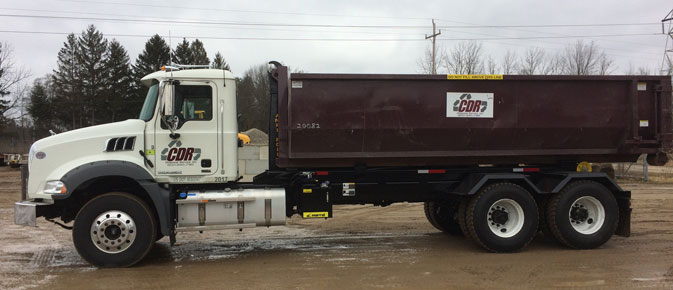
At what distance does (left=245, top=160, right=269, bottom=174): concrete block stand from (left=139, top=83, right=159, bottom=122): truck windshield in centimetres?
167

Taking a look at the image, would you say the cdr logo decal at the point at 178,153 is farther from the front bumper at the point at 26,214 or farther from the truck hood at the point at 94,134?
the front bumper at the point at 26,214

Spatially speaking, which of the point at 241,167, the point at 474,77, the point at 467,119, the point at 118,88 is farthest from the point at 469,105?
the point at 118,88

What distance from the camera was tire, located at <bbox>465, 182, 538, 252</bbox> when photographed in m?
7.02

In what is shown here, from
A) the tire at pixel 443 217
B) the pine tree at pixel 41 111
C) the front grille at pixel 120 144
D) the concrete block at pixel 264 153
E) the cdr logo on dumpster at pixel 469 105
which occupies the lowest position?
the tire at pixel 443 217

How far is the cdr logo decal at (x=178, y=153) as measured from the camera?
6480mm

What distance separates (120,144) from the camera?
20.9 feet

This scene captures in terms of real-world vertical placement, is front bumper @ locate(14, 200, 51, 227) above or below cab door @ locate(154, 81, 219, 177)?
below

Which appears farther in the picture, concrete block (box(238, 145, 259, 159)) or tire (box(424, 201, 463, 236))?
tire (box(424, 201, 463, 236))

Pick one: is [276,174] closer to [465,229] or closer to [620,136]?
[465,229]

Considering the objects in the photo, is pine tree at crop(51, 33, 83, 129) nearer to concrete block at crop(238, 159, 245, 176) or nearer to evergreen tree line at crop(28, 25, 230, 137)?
evergreen tree line at crop(28, 25, 230, 137)

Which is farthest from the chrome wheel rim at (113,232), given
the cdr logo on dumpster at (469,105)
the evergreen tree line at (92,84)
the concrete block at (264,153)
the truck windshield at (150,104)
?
the evergreen tree line at (92,84)

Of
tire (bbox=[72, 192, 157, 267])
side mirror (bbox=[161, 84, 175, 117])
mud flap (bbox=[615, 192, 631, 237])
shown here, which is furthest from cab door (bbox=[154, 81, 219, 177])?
mud flap (bbox=[615, 192, 631, 237])

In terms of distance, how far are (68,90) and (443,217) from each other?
171 feet

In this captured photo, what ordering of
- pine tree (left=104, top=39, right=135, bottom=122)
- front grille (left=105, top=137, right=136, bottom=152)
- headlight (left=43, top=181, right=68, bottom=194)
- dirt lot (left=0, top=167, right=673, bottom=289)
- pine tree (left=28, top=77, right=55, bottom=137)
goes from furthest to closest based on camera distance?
pine tree (left=28, top=77, right=55, bottom=137), pine tree (left=104, top=39, right=135, bottom=122), front grille (left=105, top=137, right=136, bottom=152), headlight (left=43, top=181, right=68, bottom=194), dirt lot (left=0, top=167, right=673, bottom=289)
